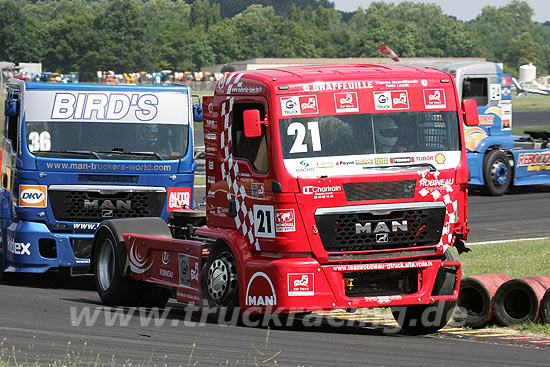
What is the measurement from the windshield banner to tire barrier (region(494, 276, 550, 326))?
4.94 metres

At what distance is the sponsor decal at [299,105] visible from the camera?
9938mm

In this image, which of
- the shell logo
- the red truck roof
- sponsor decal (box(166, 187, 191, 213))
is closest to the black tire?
the red truck roof

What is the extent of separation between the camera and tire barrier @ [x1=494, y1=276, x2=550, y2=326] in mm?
10852

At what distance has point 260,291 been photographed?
33.0 ft

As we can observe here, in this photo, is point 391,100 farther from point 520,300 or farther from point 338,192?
point 520,300

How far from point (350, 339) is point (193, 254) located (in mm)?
2013

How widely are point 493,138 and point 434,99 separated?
1540 cm

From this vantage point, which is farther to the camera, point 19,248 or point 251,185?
point 19,248

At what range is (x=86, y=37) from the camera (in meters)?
173

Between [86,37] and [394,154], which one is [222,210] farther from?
[86,37]

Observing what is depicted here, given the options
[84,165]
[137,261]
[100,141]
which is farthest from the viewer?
[100,141]

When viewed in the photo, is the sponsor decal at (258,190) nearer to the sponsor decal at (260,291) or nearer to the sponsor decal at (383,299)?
the sponsor decal at (260,291)

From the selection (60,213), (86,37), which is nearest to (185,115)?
(60,213)

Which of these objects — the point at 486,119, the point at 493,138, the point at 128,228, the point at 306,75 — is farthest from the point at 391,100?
the point at 493,138
